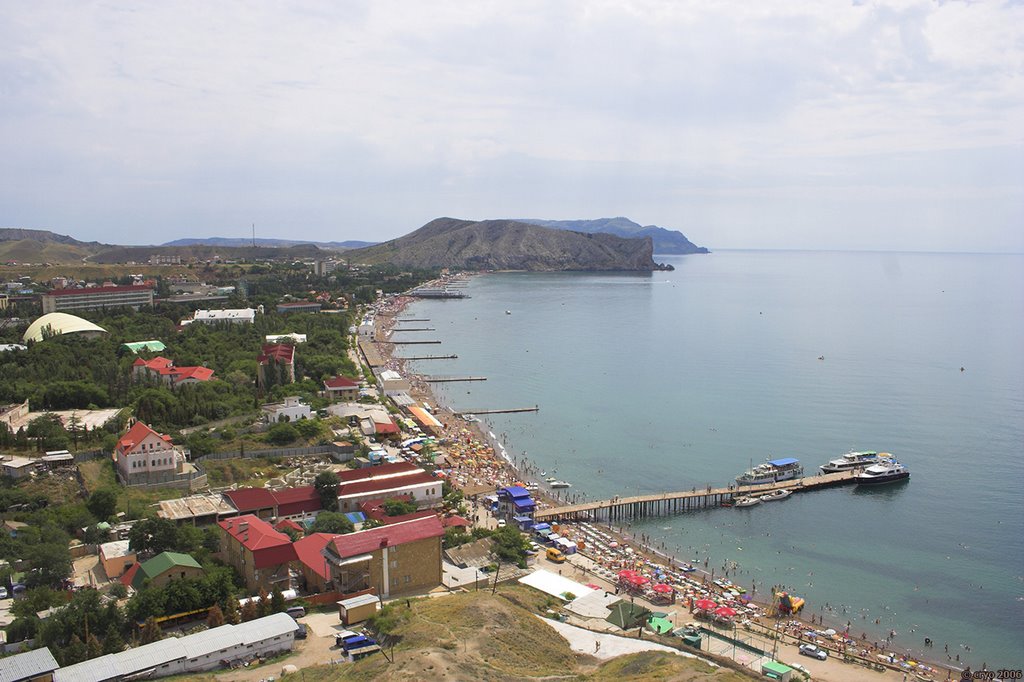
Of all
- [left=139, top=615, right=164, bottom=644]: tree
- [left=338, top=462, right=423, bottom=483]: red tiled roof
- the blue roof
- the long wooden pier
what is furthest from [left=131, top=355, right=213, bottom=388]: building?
[left=139, top=615, right=164, bottom=644]: tree

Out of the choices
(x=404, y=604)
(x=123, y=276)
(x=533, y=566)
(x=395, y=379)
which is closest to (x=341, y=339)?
(x=395, y=379)

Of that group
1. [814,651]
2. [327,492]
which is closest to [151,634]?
[327,492]

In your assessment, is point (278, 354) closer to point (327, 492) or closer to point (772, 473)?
point (327, 492)

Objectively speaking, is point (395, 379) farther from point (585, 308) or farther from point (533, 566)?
point (585, 308)

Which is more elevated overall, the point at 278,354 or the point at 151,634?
the point at 278,354

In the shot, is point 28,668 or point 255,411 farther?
point 255,411

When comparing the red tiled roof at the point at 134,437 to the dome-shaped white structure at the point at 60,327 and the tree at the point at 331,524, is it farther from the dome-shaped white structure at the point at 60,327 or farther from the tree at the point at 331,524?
the dome-shaped white structure at the point at 60,327

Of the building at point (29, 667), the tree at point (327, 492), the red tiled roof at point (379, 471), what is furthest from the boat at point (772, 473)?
the building at point (29, 667)
